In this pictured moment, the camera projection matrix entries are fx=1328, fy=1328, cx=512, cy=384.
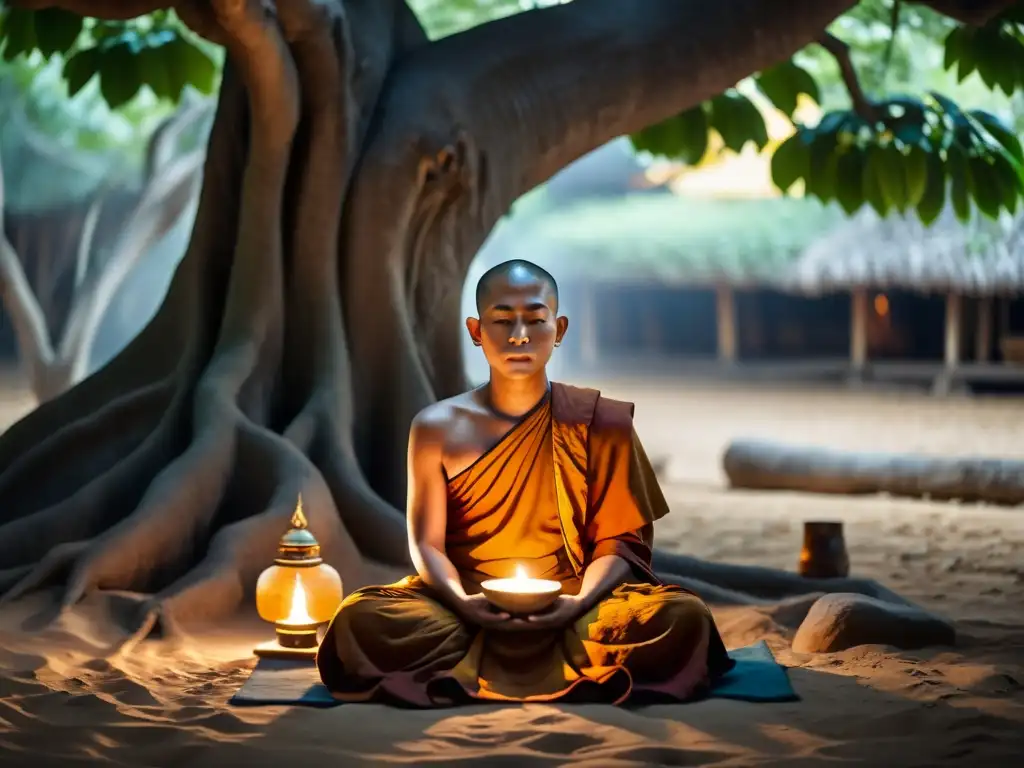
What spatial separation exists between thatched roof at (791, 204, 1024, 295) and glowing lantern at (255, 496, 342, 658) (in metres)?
14.1

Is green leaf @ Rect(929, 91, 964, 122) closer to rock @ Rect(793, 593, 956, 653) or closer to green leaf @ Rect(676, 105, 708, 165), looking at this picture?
green leaf @ Rect(676, 105, 708, 165)

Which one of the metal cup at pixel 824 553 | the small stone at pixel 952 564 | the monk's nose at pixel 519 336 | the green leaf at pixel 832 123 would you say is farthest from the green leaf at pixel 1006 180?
the monk's nose at pixel 519 336

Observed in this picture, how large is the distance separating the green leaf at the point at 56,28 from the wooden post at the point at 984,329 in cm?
1484

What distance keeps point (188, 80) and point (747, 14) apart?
→ 2.99 meters

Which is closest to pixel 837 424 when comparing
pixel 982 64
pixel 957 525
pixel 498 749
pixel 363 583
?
pixel 957 525

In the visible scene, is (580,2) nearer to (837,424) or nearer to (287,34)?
(287,34)

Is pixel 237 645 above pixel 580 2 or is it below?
below

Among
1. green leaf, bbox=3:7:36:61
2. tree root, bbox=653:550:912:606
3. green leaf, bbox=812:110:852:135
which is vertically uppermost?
green leaf, bbox=3:7:36:61

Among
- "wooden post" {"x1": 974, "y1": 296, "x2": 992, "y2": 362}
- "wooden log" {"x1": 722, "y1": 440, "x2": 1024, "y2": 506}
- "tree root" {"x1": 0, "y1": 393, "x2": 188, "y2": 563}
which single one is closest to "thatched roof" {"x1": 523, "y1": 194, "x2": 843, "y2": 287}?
"wooden post" {"x1": 974, "y1": 296, "x2": 992, "y2": 362}

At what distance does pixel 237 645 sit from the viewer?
4523mm

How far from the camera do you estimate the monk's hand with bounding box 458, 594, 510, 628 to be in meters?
3.64

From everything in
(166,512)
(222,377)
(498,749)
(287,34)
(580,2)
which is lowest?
(498,749)

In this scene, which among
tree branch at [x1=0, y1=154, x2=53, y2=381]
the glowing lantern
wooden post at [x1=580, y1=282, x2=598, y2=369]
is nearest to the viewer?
the glowing lantern

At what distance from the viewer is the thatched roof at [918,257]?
17500mm
